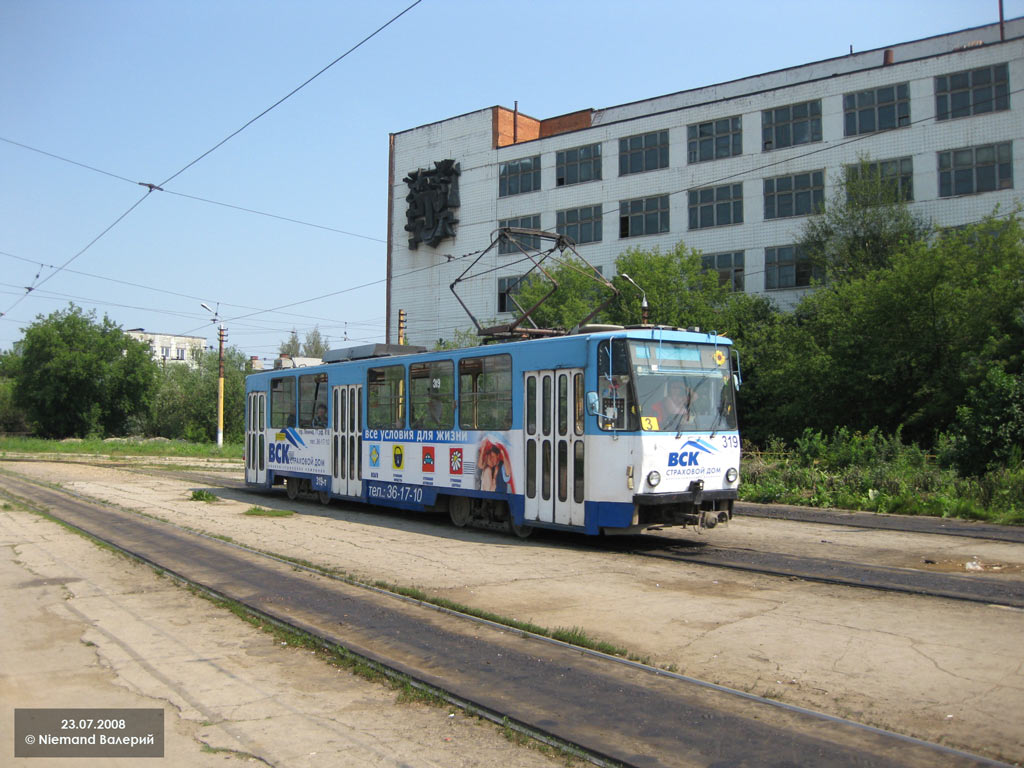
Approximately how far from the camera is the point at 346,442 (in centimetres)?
1889

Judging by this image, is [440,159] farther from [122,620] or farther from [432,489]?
[122,620]

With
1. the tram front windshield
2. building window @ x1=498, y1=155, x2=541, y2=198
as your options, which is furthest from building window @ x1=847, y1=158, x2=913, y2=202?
the tram front windshield

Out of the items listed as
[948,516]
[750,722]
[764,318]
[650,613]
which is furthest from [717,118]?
[750,722]

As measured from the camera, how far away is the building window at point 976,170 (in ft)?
113

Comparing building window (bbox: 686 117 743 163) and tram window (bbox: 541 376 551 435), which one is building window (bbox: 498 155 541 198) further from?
tram window (bbox: 541 376 551 435)

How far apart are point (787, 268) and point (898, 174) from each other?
19.7ft

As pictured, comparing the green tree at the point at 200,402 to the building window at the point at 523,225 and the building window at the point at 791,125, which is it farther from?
the building window at the point at 791,125

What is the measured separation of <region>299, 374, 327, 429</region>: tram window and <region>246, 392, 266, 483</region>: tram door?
2360 millimetres

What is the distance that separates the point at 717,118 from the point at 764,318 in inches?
422

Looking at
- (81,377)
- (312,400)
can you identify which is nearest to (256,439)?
(312,400)

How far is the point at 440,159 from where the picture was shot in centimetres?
5416

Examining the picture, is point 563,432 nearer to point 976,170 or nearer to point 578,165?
point 976,170

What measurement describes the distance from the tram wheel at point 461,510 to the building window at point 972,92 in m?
30.5

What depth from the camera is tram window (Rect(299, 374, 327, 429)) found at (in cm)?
1976
